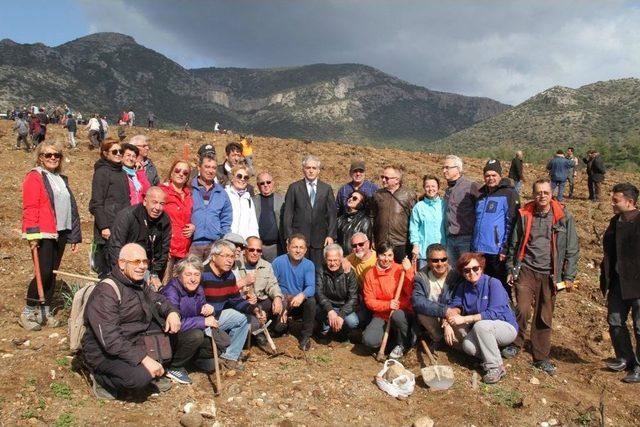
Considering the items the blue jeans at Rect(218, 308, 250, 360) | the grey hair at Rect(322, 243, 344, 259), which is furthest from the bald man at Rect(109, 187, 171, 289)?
the grey hair at Rect(322, 243, 344, 259)

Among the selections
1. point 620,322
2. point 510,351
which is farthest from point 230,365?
point 620,322

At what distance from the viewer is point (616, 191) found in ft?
16.5

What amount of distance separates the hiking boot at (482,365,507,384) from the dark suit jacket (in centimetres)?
236

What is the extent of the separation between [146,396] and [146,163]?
2.90 metres

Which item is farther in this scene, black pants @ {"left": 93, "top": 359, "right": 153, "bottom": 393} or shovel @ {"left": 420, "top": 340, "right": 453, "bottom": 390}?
shovel @ {"left": 420, "top": 340, "right": 453, "bottom": 390}

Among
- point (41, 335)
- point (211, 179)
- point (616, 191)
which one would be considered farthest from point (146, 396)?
point (616, 191)

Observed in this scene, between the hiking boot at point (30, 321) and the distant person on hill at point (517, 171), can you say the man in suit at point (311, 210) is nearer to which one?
the hiking boot at point (30, 321)

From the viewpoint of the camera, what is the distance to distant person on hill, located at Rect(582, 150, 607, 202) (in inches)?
637

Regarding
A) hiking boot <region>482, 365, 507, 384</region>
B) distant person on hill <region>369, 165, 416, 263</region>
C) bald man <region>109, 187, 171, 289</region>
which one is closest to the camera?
bald man <region>109, 187, 171, 289</region>

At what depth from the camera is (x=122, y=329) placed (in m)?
4.05

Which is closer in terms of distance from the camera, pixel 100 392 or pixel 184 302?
pixel 100 392

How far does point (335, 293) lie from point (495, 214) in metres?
2.03

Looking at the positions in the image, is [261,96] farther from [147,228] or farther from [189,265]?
[189,265]

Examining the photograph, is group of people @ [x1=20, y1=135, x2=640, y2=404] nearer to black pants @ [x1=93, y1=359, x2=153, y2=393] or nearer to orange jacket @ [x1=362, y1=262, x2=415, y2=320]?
orange jacket @ [x1=362, y1=262, x2=415, y2=320]
